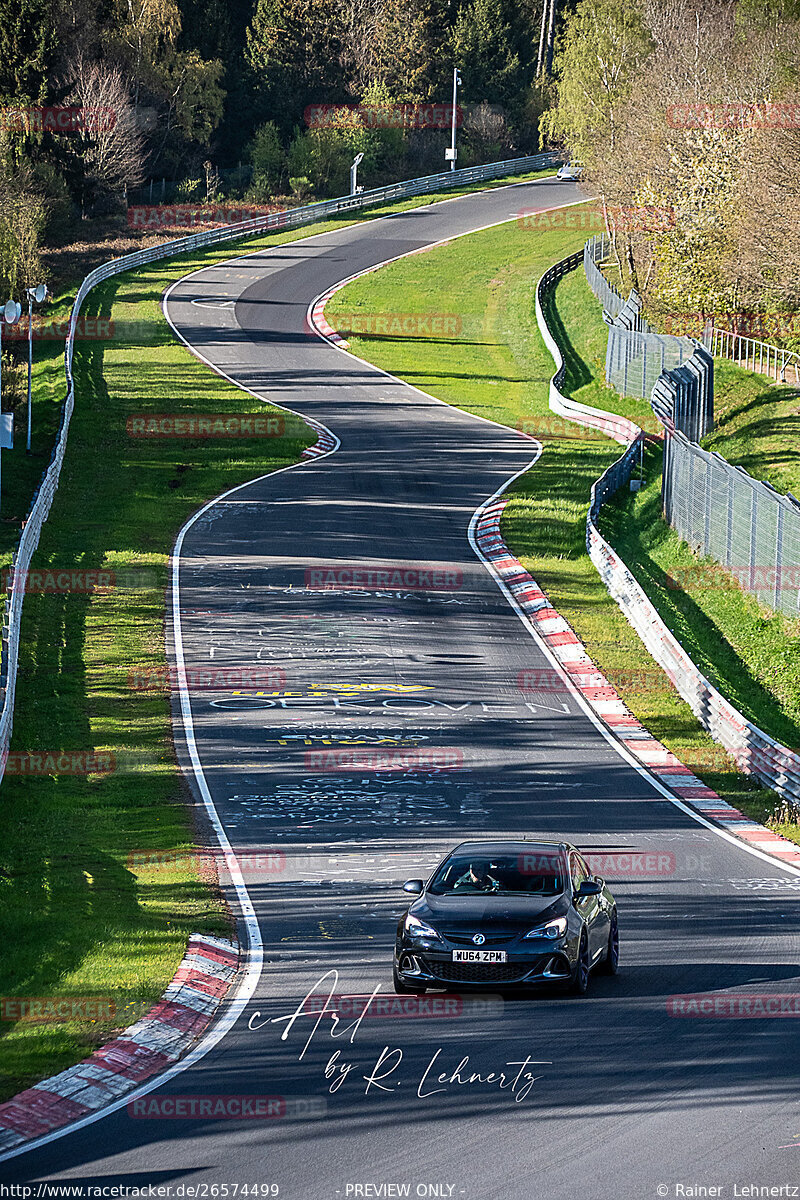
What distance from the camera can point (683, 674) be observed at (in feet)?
85.8

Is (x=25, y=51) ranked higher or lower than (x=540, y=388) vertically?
higher

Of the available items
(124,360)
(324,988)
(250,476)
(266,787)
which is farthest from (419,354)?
(324,988)

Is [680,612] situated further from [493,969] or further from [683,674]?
[493,969]

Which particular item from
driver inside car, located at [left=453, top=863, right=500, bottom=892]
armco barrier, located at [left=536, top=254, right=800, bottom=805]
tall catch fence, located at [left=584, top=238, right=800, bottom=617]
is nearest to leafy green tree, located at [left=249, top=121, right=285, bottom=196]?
tall catch fence, located at [left=584, top=238, right=800, bottom=617]

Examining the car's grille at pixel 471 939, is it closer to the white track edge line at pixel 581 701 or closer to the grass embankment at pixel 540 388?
the white track edge line at pixel 581 701

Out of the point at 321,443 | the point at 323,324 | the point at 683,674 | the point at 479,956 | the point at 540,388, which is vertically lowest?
the point at 321,443

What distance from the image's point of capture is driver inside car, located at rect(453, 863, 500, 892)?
13.4 metres

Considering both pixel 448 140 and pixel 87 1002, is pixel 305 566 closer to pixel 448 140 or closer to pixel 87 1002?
pixel 87 1002

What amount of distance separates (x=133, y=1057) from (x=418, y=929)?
8.78ft

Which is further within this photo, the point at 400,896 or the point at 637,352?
the point at 637,352

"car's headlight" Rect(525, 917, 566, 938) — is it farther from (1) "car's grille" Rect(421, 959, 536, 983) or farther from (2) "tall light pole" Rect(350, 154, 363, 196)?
(2) "tall light pole" Rect(350, 154, 363, 196)

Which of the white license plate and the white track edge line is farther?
the white track edge line

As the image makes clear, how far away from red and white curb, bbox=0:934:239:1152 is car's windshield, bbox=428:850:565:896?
2.28m

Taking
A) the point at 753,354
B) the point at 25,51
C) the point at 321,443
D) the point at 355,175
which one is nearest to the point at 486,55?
the point at 355,175
